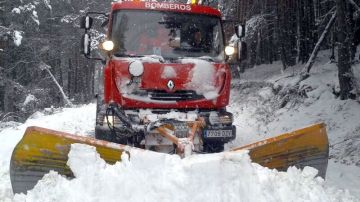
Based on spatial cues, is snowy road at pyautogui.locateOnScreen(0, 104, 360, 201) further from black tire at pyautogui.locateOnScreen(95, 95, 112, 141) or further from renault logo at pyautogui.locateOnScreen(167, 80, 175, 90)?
renault logo at pyautogui.locateOnScreen(167, 80, 175, 90)

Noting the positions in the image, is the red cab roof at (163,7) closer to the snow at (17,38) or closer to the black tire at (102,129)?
the black tire at (102,129)

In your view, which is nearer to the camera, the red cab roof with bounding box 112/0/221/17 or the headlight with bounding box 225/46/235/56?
the red cab roof with bounding box 112/0/221/17

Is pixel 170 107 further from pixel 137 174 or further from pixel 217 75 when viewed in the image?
pixel 137 174

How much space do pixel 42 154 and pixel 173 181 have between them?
5.12 ft

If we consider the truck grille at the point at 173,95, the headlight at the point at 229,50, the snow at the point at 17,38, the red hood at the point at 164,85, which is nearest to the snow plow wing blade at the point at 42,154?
the red hood at the point at 164,85

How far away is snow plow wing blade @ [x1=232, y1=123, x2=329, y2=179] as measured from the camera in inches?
209

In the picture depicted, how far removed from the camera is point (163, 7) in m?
7.36

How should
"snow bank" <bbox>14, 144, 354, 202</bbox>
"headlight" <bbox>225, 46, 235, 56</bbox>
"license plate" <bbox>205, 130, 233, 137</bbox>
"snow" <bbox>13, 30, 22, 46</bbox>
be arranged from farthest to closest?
"snow" <bbox>13, 30, 22, 46</bbox>, "headlight" <bbox>225, 46, 235, 56</bbox>, "license plate" <bbox>205, 130, 233, 137</bbox>, "snow bank" <bbox>14, 144, 354, 202</bbox>

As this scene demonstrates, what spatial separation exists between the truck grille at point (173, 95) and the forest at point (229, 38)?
10.7ft

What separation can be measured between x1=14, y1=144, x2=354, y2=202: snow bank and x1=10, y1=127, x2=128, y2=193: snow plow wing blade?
140 mm

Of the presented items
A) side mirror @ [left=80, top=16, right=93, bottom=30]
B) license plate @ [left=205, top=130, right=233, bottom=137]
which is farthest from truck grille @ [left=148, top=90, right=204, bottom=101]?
side mirror @ [left=80, top=16, right=93, bottom=30]

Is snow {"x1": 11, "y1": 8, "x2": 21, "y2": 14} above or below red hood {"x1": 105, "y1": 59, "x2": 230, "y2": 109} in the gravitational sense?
above

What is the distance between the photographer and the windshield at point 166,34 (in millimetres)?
7090

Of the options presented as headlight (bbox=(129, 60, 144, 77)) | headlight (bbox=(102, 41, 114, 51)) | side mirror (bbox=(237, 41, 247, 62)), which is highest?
headlight (bbox=(102, 41, 114, 51))
